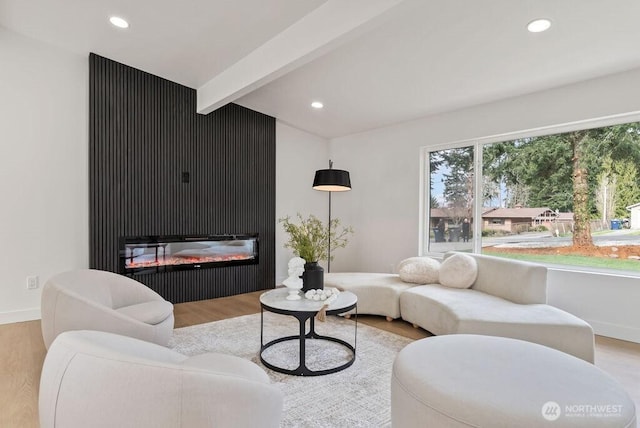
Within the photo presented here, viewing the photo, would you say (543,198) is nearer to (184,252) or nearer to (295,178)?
(295,178)

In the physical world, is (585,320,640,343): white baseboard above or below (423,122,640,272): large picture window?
below

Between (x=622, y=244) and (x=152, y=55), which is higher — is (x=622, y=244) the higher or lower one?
the lower one

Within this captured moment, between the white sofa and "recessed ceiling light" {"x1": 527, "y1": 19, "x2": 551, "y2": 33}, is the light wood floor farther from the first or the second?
"recessed ceiling light" {"x1": 527, "y1": 19, "x2": 551, "y2": 33}

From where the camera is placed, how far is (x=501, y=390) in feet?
4.46

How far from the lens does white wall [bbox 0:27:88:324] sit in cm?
352

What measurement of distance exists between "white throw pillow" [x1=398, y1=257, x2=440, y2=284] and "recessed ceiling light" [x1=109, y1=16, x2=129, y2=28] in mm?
3865

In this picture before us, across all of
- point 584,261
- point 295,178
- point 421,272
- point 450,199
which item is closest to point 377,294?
point 421,272

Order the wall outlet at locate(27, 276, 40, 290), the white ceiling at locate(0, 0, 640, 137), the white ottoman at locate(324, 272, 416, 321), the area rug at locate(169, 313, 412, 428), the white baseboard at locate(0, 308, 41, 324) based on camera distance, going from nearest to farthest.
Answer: the area rug at locate(169, 313, 412, 428)
the white ceiling at locate(0, 0, 640, 137)
the white baseboard at locate(0, 308, 41, 324)
the wall outlet at locate(27, 276, 40, 290)
the white ottoman at locate(324, 272, 416, 321)

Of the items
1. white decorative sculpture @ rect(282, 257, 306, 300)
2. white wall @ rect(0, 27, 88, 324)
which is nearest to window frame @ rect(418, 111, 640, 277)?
white decorative sculpture @ rect(282, 257, 306, 300)

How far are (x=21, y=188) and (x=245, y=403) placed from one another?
3.82 metres

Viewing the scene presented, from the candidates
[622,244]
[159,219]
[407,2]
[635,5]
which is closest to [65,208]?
[159,219]

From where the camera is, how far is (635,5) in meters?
2.43

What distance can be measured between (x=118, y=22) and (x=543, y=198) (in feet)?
16.1

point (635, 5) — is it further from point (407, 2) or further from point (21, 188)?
point (21, 188)
